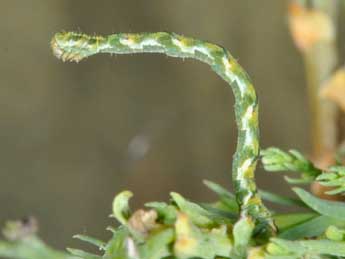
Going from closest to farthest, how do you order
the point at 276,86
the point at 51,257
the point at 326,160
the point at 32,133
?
1. the point at 51,257
2. the point at 326,160
3. the point at 276,86
4. the point at 32,133

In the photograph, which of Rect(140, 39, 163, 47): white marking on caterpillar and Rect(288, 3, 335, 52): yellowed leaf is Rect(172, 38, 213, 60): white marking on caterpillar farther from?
Rect(288, 3, 335, 52): yellowed leaf

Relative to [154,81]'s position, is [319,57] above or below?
below

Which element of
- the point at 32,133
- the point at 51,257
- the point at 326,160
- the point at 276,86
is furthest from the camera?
the point at 32,133

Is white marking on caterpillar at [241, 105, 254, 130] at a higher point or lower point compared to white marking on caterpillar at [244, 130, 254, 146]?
higher

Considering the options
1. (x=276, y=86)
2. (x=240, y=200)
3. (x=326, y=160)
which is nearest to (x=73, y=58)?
(x=240, y=200)

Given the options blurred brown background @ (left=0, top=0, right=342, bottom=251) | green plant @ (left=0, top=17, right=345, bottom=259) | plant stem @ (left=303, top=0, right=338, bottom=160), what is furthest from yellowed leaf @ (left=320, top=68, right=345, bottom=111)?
blurred brown background @ (left=0, top=0, right=342, bottom=251)

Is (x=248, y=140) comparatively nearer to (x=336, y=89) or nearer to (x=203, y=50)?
(x=203, y=50)

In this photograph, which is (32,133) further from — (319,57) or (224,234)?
(224,234)

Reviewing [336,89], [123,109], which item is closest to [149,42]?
[336,89]

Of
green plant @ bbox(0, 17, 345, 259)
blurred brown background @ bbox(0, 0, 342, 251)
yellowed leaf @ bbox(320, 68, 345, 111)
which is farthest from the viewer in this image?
blurred brown background @ bbox(0, 0, 342, 251)
